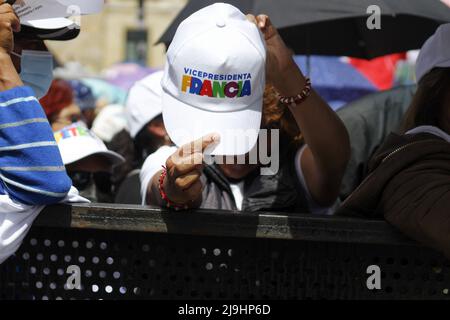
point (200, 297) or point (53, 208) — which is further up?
point (53, 208)

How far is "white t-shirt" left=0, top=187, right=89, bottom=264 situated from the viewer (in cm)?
218

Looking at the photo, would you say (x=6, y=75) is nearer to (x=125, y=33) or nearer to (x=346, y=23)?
(x=346, y=23)

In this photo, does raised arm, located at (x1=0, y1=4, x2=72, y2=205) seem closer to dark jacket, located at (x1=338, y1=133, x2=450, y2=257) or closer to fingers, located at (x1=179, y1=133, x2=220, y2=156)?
fingers, located at (x1=179, y1=133, x2=220, y2=156)

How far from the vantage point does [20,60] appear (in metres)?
2.64

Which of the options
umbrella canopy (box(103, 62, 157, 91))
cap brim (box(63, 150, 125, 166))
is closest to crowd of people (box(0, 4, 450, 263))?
cap brim (box(63, 150, 125, 166))

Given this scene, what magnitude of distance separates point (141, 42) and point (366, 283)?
34.8 m

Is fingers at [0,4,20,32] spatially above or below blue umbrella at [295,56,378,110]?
above

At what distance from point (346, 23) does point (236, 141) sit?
251 cm

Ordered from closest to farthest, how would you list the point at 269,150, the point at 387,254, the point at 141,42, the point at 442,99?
1. the point at 387,254
2. the point at 442,99
3. the point at 269,150
4. the point at 141,42

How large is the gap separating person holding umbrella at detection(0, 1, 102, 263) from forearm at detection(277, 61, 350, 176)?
2.52ft

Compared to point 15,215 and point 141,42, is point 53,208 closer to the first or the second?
point 15,215

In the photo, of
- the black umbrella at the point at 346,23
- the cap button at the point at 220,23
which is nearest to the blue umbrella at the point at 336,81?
the black umbrella at the point at 346,23
